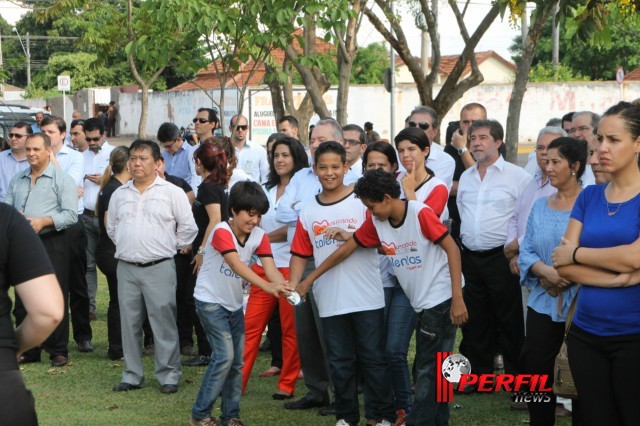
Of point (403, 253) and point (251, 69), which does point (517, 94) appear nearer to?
point (251, 69)

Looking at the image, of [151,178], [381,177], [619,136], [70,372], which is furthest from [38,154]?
[619,136]

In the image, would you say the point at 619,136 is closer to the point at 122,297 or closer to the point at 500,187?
the point at 500,187

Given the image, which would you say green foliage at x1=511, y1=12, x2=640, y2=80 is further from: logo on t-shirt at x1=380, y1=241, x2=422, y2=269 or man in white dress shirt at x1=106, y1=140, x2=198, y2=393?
logo on t-shirt at x1=380, y1=241, x2=422, y2=269

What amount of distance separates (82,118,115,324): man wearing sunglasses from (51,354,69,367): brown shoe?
1.74m

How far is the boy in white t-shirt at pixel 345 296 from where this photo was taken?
6.80m

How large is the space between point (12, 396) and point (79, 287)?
6552 mm

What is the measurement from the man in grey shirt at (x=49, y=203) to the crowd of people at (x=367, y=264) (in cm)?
2

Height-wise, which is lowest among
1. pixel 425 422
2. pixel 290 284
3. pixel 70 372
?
pixel 70 372

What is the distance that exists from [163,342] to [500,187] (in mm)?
3168

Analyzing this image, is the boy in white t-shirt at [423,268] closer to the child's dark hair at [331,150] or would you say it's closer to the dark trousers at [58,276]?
the child's dark hair at [331,150]

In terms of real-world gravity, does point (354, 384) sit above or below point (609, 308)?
below

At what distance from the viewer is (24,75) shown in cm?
9175

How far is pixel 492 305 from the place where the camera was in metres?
7.98

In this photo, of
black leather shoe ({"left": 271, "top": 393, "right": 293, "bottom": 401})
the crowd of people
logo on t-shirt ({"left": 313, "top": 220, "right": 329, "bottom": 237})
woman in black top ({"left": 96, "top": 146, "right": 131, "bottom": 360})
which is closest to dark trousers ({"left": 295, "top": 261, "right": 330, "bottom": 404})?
the crowd of people
